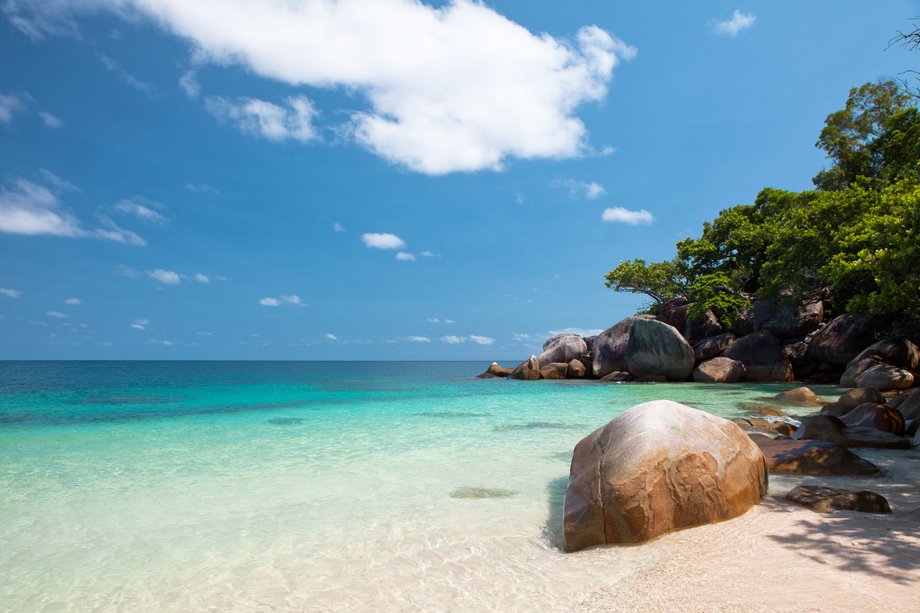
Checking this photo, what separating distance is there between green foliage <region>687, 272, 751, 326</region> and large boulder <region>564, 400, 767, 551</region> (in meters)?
25.6

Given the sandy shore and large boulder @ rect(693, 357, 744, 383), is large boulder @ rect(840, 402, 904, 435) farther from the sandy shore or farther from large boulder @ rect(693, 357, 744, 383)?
large boulder @ rect(693, 357, 744, 383)

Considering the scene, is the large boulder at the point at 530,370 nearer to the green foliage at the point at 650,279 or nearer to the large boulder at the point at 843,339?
the green foliage at the point at 650,279

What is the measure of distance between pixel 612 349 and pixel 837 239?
49.0 feet

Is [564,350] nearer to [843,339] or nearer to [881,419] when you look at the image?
[843,339]

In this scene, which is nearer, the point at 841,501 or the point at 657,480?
the point at 657,480

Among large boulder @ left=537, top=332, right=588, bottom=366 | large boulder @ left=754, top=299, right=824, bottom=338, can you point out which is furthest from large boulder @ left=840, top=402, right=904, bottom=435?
large boulder @ left=537, top=332, right=588, bottom=366

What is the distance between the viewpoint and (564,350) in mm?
35125

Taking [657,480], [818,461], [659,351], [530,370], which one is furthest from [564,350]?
[657,480]

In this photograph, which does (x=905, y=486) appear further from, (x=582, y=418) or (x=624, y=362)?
(x=624, y=362)

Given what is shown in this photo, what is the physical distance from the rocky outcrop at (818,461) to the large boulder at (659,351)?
21.5 metres

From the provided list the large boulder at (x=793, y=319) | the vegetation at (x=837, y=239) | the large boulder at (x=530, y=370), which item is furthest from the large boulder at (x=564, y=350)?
the large boulder at (x=793, y=319)

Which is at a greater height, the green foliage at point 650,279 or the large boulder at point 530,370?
the green foliage at point 650,279

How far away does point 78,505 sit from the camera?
676 cm

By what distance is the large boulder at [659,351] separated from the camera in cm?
2748
